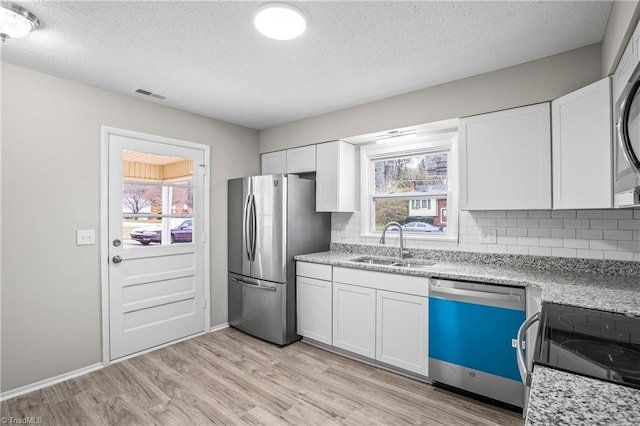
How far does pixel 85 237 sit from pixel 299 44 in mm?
2401

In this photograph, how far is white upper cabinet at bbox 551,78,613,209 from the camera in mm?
1913

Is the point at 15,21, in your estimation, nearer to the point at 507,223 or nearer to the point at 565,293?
the point at 565,293

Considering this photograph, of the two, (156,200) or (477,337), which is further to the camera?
(156,200)

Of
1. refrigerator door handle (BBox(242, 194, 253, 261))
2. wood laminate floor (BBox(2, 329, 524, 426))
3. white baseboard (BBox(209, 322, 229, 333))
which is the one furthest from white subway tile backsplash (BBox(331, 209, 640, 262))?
white baseboard (BBox(209, 322, 229, 333))

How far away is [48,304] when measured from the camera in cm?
258

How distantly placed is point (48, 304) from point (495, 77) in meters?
4.01

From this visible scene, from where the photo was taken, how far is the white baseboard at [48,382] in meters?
2.38

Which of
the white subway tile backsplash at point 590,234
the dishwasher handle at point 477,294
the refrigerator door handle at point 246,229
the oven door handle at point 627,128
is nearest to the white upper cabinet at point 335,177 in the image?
the refrigerator door handle at point 246,229

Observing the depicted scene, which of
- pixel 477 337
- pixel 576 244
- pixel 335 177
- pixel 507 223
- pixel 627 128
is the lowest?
pixel 477 337

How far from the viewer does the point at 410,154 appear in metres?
3.38

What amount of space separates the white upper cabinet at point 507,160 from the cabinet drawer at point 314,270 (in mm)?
1373

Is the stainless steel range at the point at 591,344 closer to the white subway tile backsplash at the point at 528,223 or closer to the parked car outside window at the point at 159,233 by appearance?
the white subway tile backsplash at the point at 528,223

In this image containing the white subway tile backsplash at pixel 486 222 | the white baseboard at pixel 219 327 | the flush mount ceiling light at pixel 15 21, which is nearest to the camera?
the flush mount ceiling light at pixel 15 21

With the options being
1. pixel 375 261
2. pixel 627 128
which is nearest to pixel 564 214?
pixel 375 261
